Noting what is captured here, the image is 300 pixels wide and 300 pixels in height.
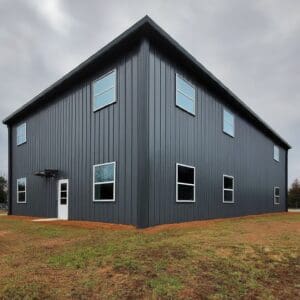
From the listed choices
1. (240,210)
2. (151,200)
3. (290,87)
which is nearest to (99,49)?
(151,200)

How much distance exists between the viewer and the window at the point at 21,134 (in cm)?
1894

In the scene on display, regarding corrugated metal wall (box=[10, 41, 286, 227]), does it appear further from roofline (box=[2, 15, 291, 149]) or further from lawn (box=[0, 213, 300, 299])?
lawn (box=[0, 213, 300, 299])

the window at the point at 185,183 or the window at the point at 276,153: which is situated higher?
the window at the point at 276,153

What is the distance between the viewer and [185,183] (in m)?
12.5

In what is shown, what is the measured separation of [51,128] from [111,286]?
42.3 ft

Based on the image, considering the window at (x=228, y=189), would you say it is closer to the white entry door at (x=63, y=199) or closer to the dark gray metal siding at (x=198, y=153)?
the dark gray metal siding at (x=198, y=153)

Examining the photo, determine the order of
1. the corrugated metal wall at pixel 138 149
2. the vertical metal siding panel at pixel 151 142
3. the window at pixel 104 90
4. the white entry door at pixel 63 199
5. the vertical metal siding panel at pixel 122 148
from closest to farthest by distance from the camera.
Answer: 1. the vertical metal siding panel at pixel 151 142
2. the corrugated metal wall at pixel 138 149
3. the vertical metal siding panel at pixel 122 148
4. the window at pixel 104 90
5. the white entry door at pixel 63 199

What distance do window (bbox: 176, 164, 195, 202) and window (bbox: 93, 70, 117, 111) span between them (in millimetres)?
3584

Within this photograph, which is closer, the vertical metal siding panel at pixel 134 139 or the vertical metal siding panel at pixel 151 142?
the vertical metal siding panel at pixel 134 139

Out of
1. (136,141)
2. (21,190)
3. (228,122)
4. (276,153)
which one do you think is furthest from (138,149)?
(276,153)

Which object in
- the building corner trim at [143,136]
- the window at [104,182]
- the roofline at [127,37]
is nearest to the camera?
the building corner trim at [143,136]

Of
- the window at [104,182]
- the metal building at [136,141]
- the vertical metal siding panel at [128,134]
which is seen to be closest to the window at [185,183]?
the metal building at [136,141]

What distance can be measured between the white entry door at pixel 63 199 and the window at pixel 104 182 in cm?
251

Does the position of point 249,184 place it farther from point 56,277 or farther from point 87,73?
point 56,277
